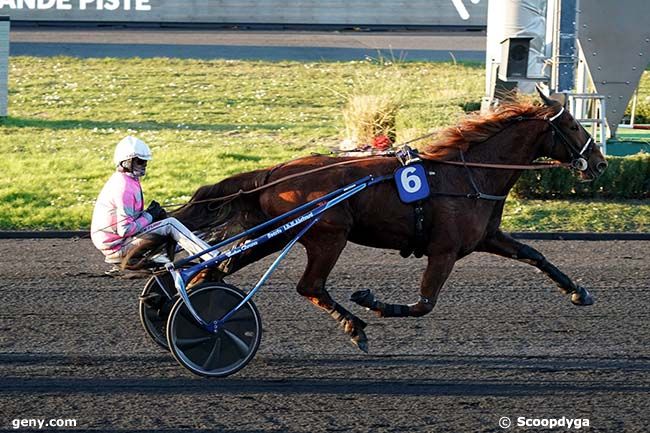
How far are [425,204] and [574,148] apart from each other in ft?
3.35

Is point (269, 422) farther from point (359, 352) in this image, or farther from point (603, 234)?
point (603, 234)

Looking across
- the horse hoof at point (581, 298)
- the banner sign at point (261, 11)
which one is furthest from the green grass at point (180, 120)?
the banner sign at point (261, 11)

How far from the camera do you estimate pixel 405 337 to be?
6.76m

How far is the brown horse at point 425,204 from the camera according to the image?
6.18 meters

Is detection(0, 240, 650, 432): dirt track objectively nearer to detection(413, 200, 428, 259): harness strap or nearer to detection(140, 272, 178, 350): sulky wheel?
detection(140, 272, 178, 350): sulky wheel

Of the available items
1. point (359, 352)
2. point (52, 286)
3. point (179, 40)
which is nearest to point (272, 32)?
point (179, 40)

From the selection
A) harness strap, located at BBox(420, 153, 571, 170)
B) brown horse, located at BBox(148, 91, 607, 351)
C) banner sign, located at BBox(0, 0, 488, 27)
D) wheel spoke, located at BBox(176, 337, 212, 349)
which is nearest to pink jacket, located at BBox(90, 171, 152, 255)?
brown horse, located at BBox(148, 91, 607, 351)

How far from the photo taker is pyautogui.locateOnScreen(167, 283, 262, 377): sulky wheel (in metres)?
5.93

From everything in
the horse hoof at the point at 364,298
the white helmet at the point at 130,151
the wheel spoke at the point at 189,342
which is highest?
the white helmet at the point at 130,151

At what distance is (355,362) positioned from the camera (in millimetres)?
6234

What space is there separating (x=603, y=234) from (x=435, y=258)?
14.6ft

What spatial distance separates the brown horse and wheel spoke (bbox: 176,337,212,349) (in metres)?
0.59

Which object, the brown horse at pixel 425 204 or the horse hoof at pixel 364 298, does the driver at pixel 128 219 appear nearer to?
the brown horse at pixel 425 204

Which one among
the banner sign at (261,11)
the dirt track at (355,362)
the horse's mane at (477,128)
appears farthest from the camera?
the banner sign at (261,11)
